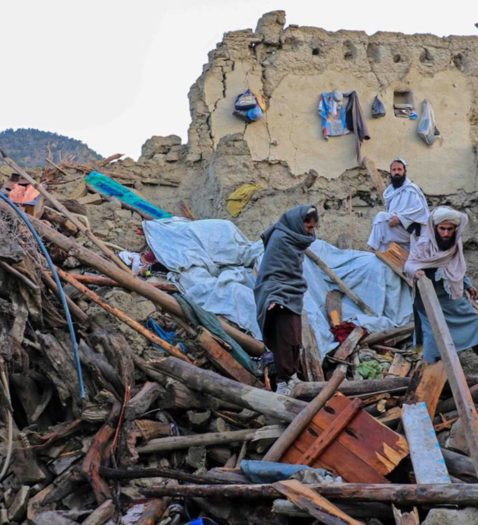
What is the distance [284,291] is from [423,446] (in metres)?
1.88

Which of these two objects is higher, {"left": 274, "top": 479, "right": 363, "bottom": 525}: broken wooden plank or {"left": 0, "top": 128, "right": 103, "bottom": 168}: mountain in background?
{"left": 0, "top": 128, "right": 103, "bottom": 168}: mountain in background

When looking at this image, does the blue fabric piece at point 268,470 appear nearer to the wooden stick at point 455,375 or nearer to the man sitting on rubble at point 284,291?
the wooden stick at point 455,375

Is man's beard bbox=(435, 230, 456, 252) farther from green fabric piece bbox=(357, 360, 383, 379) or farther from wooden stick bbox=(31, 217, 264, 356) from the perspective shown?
wooden stick bbox=(31, 217, 264, 356)

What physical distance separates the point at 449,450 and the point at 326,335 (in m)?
2.31

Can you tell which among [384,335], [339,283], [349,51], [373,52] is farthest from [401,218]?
[373,52]

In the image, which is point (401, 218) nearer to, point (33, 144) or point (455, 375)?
point (455, 375)

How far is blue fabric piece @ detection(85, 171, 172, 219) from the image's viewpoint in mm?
→ 10023

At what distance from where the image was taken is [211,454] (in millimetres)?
5773

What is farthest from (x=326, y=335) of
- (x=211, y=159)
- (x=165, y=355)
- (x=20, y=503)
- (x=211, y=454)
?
(x=211, y=159)

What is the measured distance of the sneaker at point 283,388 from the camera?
6156 millimetres

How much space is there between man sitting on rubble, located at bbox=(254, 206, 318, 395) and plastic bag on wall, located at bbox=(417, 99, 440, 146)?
17.8 ft

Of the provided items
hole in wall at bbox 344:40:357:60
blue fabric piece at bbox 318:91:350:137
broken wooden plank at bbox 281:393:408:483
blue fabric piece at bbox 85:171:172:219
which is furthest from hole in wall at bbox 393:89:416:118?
broken wooden plank at bbox 281:393:408:483

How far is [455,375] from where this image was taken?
5016mm

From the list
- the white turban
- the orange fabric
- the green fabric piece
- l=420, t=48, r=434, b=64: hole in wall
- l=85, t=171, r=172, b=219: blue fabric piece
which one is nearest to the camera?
the white turban
